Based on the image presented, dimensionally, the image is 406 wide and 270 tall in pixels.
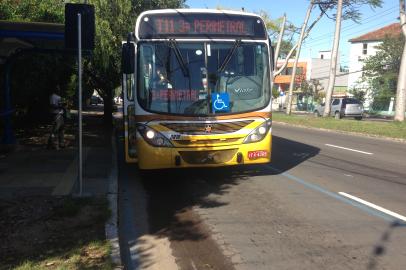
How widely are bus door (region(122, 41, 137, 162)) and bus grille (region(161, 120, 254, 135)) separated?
96cm

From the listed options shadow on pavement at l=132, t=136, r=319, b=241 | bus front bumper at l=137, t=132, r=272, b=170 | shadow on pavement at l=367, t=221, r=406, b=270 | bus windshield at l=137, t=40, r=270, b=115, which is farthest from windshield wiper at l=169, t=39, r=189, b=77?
shadow on pavement at l=367, t=221, r=406, b=270

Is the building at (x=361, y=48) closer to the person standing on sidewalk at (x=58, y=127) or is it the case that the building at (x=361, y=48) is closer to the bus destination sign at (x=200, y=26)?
the person standing on sidewalk at (x=58, y=127)

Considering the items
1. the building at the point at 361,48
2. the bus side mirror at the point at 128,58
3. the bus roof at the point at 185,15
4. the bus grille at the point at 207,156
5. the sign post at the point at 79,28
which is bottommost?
the bus grille at the point at 207,156

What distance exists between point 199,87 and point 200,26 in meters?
1.14

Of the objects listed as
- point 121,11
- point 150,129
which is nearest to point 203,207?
point 150,129

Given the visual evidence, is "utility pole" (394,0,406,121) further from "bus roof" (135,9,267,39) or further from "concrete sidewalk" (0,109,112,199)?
"bus roof" (135,9,267,39)

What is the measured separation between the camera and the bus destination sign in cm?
921

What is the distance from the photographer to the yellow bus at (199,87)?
29.5ft

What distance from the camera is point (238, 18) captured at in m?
9.53

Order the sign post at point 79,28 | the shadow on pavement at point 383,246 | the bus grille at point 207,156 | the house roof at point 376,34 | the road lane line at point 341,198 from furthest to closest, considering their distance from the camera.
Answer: the house roof at point 376,34
the bus grille at point 207,156
the sign post at point 79,28
the road lane line at point 341,198
the shadow on pavement at point 383,246

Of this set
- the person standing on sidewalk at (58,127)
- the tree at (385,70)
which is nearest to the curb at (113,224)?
the person standing on sidewalk at (58,127)

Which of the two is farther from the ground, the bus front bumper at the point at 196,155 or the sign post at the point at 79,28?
the sign post at the point at 79,28

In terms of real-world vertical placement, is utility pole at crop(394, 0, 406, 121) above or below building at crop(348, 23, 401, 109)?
below

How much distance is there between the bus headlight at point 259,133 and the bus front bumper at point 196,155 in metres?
0.07
